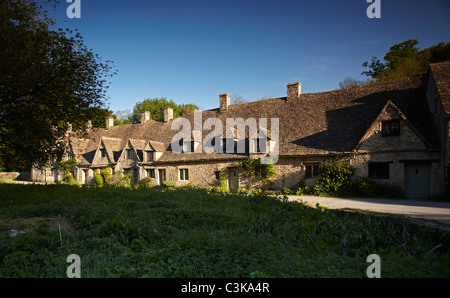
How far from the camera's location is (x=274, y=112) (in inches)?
947

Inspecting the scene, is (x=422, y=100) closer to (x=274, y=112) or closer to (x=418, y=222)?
(x=274, y=112)

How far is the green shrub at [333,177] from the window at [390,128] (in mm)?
3347

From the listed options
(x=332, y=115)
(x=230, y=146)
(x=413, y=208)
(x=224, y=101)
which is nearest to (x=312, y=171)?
(x=332, y=115)

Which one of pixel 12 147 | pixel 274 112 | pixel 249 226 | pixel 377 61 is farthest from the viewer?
pixel 377 61

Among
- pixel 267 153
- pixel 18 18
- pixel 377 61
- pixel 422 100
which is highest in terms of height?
pixel 377 61

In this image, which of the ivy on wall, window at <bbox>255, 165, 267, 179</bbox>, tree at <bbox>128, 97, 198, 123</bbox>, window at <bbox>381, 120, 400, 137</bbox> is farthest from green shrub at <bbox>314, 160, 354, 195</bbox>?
tree at <bbox>128, 97, 198, 123</bbox>

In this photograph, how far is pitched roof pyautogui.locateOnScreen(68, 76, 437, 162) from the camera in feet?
59.1

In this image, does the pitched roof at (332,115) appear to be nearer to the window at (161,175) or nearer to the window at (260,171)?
the window at (161,175)

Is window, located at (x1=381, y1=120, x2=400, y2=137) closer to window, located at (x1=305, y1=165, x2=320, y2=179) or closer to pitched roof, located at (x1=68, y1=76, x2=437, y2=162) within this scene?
pitched roof, located at (x1=68, y1=76, x2=437, y2=162)

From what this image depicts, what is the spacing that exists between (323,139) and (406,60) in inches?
816

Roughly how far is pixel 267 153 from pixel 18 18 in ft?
56.4

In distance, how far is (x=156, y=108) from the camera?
2003 inches

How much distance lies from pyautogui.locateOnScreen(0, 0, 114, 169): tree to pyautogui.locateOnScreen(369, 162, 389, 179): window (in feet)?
58.8

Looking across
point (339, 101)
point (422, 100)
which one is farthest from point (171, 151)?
point (422, 100)
